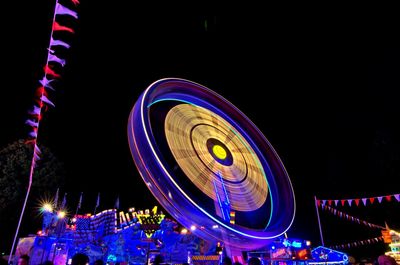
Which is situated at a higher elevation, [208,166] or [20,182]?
[20,182]

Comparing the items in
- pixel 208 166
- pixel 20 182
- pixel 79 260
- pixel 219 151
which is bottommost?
pixel 79 260

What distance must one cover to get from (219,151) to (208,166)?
1897mm

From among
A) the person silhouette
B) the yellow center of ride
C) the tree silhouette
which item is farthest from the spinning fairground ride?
the tree silhouette

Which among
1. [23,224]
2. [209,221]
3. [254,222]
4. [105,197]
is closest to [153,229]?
[209,221]

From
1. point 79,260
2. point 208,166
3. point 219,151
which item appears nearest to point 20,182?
point 208,166

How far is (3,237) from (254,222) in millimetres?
17635

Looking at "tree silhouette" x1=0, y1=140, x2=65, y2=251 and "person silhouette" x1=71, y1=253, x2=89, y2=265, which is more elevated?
"tree silhouette" x1=0, y1=140, x2=65, y2=251

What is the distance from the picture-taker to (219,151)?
18.2m

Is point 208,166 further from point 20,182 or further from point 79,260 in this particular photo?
point 20,182

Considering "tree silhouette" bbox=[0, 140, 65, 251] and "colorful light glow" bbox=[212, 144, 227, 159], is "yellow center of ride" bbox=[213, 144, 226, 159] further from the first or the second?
"tree silhouette" bbox=[0, 140, 65, 251]

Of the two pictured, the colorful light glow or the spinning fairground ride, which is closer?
the spinning fairground ride

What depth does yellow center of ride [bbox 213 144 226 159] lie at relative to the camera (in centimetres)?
1788

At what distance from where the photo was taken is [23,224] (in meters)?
22.3

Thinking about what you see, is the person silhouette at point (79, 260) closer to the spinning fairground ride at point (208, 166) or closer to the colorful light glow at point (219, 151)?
the spinning fairground ride at point (208, 166)
